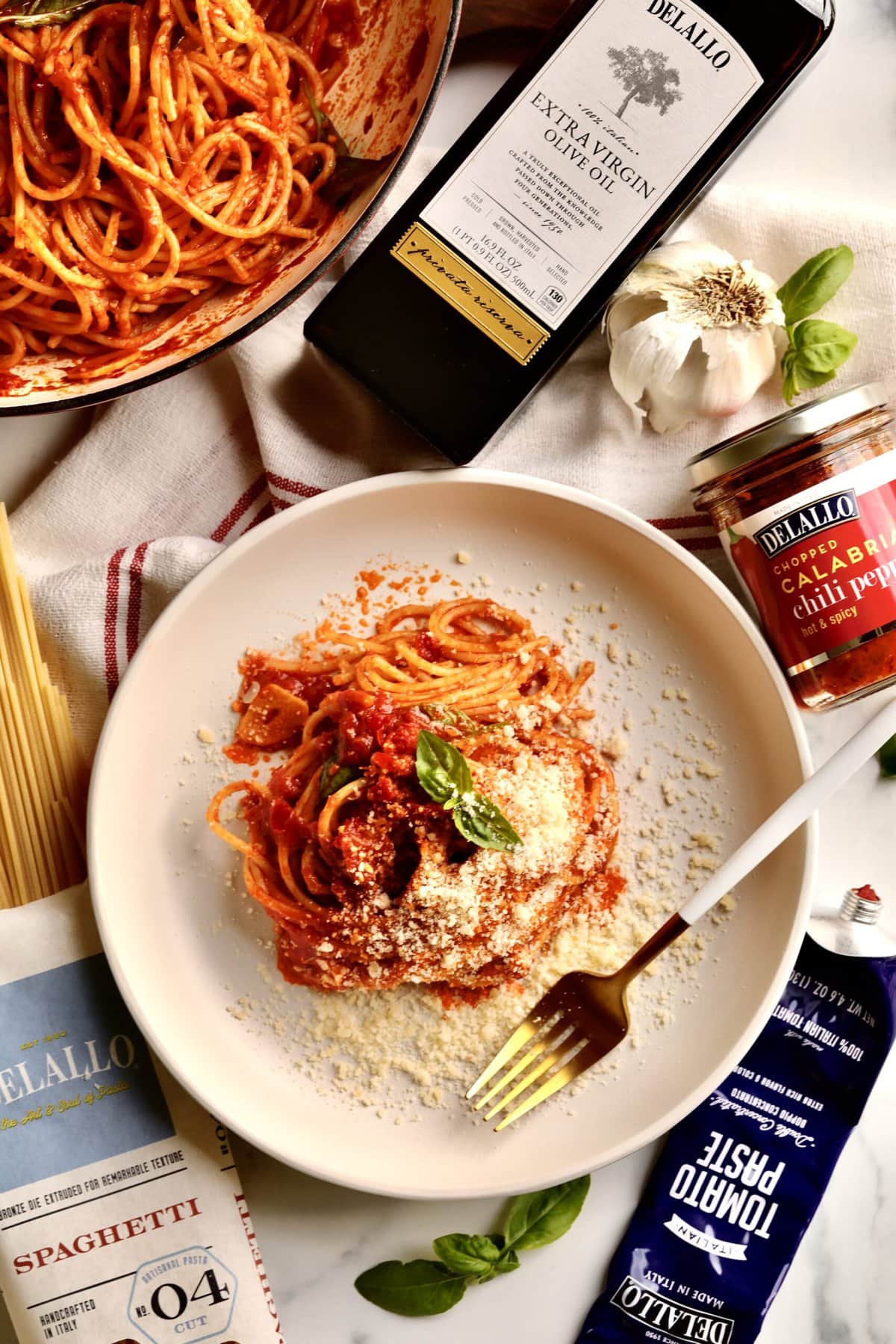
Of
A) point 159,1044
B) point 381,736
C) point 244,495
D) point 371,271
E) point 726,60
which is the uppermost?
point 726,60

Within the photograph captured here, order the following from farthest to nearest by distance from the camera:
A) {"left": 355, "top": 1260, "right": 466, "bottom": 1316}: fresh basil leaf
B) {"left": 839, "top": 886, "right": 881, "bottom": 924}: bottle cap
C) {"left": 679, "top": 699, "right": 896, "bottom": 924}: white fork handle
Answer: {"left": 355, "top": 1260, "right": 466, "bottom": 1316}: fresh basil leaf, {"left": 839, "top": 886, "right": 881, "bottom": 924}: bottle cap, {"left": 679, "top": 699, "right": 896, "bottom": 924}: white fork handle

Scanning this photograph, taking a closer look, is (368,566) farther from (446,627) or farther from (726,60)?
(726,60)

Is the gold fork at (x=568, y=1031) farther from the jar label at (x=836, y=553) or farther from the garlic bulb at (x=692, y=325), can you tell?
the garlic bulb at (x=692, y=325)

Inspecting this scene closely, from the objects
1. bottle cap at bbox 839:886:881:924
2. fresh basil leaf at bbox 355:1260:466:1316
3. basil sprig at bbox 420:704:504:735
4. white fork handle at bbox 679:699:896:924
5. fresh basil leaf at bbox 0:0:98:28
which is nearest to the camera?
fresh basil leaf at bbox 0:0:98:28

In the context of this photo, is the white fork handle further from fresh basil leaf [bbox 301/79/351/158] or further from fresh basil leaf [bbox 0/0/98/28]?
fresh basil leaf [bbox 0/0/98/28]

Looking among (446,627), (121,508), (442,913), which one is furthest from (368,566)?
(442,913)

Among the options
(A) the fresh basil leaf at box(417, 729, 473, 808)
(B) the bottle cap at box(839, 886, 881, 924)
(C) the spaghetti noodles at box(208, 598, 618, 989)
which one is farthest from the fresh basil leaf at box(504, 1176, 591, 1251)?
(A) the fresh basil leaf at box(417, 729, 473, 808)

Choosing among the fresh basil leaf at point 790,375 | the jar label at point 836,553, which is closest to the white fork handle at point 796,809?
the jar label at point 836,553

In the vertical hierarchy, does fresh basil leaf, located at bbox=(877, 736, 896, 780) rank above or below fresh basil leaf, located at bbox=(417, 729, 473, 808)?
above
